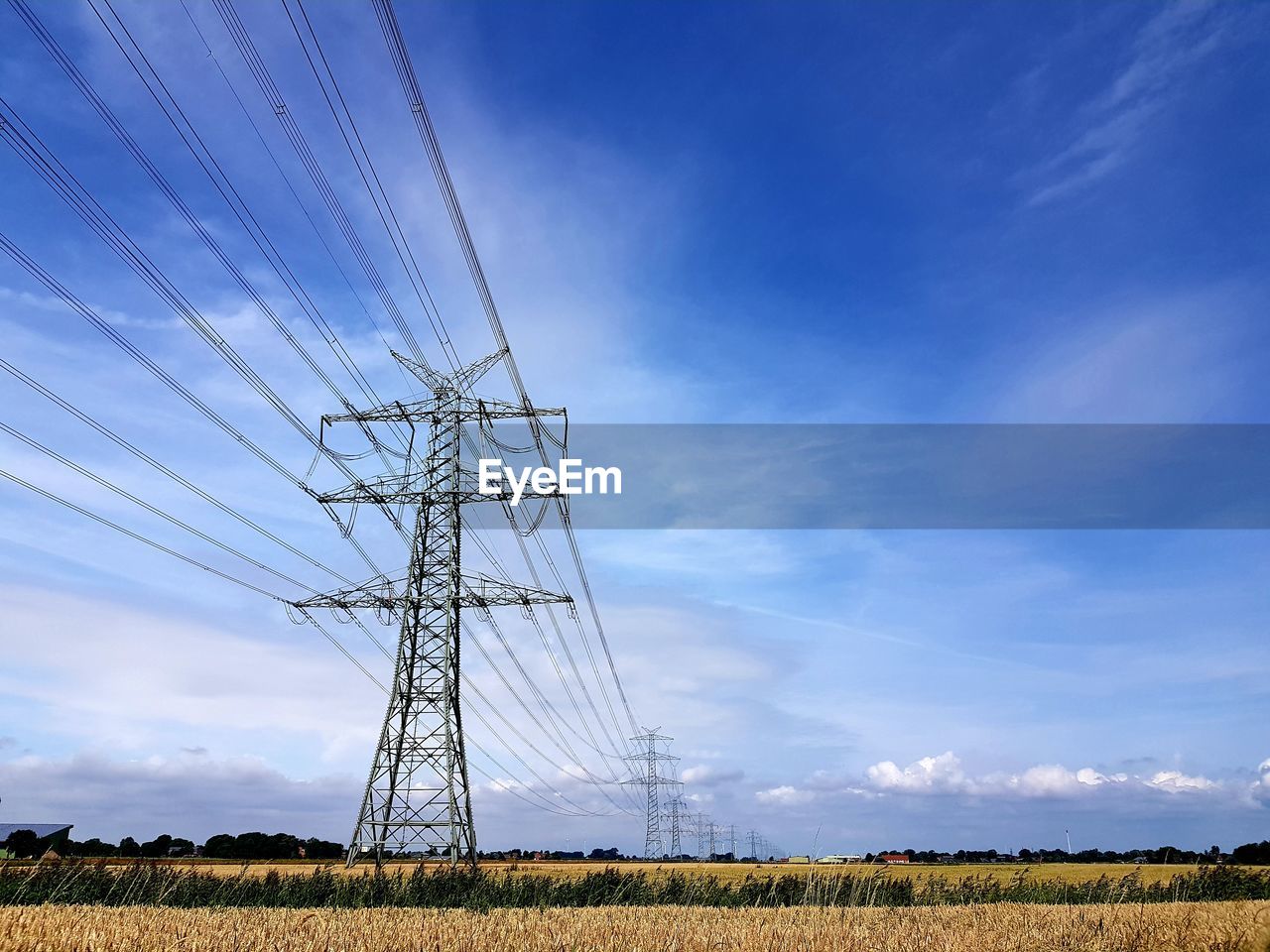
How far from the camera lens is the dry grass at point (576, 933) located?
49.5 ft

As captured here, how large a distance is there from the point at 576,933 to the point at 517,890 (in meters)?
15.8

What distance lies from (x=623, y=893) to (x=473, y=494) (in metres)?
17.1

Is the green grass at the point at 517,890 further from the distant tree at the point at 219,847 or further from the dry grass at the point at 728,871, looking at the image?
the distant tree at the point at 219,847

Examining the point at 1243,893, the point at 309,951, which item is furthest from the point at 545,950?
the point at 1243,893

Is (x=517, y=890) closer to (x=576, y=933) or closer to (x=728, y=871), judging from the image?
(x=576, y=933)

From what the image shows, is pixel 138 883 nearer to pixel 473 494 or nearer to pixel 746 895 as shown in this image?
pixel 473 494

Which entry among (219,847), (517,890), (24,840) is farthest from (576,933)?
(219,847)

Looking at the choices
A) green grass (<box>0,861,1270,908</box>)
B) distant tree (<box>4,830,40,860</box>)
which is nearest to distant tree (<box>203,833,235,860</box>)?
distant tree (<box>4,830,40,860</box>)

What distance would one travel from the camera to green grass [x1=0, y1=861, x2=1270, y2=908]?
28031mm

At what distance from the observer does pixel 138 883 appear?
95.4ft

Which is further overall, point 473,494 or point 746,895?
point 473,494

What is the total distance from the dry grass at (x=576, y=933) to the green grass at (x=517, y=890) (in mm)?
3017

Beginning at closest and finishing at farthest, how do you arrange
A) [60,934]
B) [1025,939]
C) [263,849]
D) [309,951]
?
[309,951]
[60,934]
[1025,939]
[263,849]

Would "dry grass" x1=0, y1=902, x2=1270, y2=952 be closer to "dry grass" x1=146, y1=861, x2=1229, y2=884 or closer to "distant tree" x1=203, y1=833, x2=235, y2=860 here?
"dry grass" x1=146, y1=861, x2=1229, y2=884
